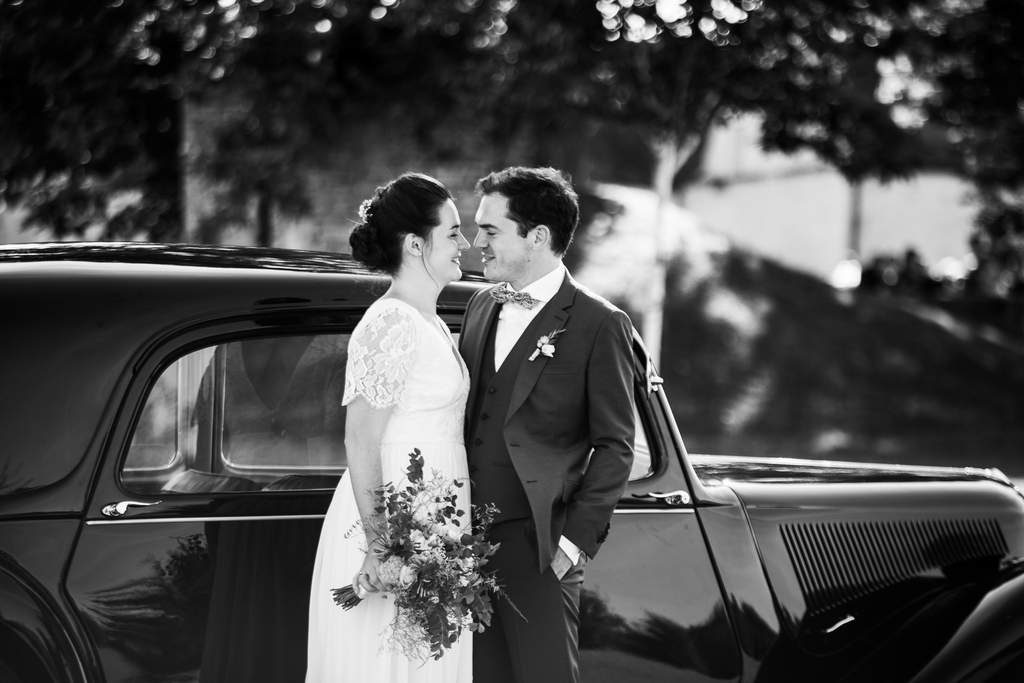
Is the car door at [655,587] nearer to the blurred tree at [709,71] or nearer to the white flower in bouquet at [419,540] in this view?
the white flower in bouquet at [419,540]

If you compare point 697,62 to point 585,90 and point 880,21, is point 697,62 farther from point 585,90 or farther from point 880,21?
point 880,21

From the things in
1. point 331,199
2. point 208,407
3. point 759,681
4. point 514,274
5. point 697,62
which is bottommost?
point 759,681

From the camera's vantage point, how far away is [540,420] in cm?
245

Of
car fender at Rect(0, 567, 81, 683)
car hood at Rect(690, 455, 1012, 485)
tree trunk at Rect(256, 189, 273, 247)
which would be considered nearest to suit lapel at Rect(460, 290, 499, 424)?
car hood at Rect(690, 455, 1012, 485)

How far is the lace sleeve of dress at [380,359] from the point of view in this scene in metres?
2.28

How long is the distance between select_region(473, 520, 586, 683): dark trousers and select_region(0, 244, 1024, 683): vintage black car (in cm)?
26

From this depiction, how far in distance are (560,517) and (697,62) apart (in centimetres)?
624

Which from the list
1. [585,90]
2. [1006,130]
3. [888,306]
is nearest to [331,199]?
[585,90]

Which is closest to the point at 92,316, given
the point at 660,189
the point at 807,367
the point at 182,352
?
the point at 182,352

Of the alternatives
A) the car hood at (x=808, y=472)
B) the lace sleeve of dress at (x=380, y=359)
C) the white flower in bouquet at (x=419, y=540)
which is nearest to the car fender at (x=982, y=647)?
the car hood at (x=808, y=472)

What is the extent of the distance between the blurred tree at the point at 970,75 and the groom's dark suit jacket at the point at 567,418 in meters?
7.06

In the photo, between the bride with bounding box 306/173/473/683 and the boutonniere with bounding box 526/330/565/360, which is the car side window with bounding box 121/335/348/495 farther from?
the boutonniere with bounding box 526/330/565/360

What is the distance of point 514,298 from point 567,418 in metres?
0.34

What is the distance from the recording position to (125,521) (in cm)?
226
